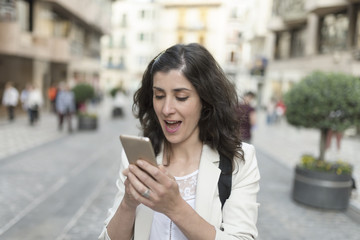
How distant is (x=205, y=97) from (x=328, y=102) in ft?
15.9

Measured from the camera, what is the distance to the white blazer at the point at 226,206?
59.1 inches

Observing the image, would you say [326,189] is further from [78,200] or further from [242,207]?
[242,207]

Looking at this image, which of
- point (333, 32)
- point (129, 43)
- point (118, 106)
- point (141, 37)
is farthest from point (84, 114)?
point (129, 43)

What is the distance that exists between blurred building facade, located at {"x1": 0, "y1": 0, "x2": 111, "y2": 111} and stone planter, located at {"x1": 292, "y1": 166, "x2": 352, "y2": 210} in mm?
13152

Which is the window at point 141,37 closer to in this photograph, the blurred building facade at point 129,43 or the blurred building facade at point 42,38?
the blurred building facade at point 129,43

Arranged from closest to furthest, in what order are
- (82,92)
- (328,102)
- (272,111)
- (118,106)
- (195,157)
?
1. (195,157)
2. (328,102)
3. (82,92)
4. (272,111)
5. (118,106)

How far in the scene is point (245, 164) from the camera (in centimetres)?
162

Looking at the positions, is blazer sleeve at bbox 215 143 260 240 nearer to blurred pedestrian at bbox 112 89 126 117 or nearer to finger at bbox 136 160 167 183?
finger at bbox 136 160 167 183

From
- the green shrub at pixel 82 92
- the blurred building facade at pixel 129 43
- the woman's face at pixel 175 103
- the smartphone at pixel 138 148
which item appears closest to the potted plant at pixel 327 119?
the woman's face at pixel 175 103

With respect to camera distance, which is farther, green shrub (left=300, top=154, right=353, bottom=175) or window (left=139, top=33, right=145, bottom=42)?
window (left=139, top=33, right=145, bottom=42)

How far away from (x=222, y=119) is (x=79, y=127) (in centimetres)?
1313

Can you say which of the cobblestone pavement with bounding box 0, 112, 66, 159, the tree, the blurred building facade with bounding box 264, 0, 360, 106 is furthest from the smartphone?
the blurred building facade with bounding box 264, 0, 360, 106

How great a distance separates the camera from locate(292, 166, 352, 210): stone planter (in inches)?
233

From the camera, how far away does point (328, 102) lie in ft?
19.4
